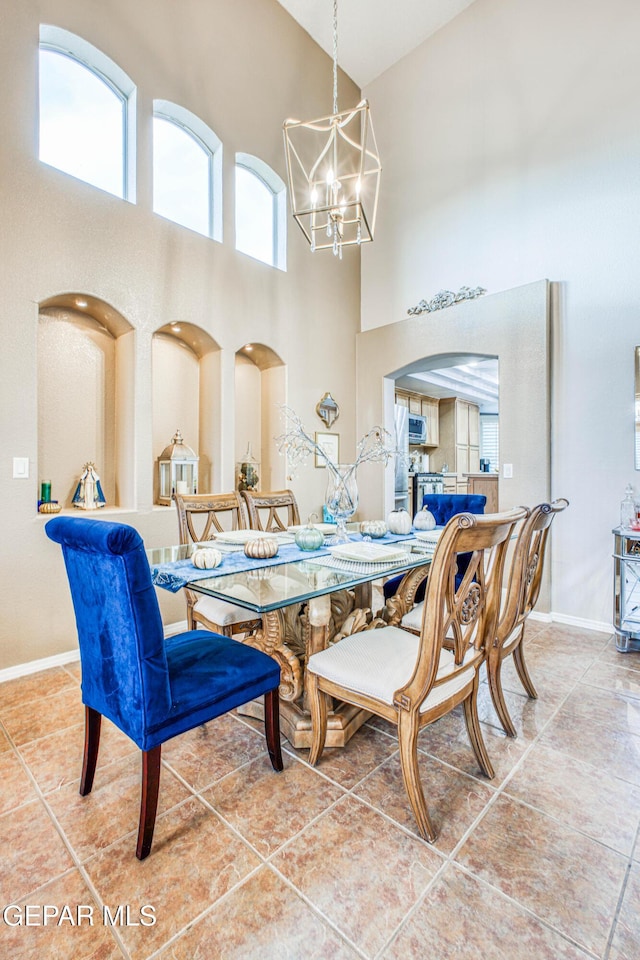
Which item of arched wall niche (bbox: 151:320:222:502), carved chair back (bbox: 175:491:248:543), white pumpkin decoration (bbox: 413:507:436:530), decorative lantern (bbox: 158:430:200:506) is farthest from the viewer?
arched wall niche (bbox: 151:320:222:502)

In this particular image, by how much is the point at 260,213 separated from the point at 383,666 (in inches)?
175

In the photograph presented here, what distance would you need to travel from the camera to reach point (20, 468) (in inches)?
107

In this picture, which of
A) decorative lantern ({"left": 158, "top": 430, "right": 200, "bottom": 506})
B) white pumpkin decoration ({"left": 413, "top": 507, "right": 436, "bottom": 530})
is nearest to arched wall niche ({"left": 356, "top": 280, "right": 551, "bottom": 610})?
white pumpkin decoration ({"left": 413, "top": 507, "right": 436, "bottom": 530})

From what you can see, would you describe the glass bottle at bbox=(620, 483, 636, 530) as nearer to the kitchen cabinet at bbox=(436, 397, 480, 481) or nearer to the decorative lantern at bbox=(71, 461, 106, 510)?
the decorative lantern at bbox=(71, 461, 106, 510)

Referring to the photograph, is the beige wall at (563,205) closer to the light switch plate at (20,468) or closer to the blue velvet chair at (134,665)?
the blue velvet chair at (134,665)

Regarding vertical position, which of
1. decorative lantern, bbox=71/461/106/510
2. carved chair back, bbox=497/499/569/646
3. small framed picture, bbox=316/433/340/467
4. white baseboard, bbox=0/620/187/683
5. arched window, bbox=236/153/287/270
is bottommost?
white baseboard, bbox=0/620/187/683

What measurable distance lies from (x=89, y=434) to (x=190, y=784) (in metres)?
2.57

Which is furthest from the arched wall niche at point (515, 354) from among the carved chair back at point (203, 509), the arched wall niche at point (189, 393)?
the carved chair back at point (203, 509)

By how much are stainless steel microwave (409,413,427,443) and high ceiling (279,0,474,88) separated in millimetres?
4518

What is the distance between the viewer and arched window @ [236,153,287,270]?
4297mm

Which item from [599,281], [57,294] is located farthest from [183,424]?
[599,281]

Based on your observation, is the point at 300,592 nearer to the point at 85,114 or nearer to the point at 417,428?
the point at 85,114

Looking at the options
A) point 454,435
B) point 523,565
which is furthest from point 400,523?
point 454,435

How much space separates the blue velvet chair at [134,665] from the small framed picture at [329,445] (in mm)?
3217
